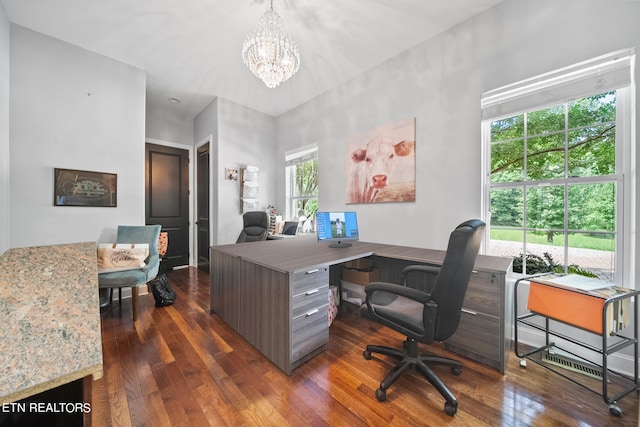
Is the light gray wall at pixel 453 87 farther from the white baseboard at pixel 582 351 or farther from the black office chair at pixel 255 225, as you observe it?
the black office chair at pixel 255 225

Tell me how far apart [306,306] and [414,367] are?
2.64 ft

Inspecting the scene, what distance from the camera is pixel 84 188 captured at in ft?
9.14

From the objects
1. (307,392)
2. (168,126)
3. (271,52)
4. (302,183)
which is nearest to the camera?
(307,392)

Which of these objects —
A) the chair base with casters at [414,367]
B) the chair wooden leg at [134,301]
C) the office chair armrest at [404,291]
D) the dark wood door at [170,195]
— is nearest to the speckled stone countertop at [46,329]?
the office chair armrest at [404,291]

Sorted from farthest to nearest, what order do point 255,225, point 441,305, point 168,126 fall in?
1. point 168,126
2. point 255,225
3. point 441,305

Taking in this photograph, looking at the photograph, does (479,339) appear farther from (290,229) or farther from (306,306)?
(290,229)

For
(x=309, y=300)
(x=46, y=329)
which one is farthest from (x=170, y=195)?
(x=46, y=329)

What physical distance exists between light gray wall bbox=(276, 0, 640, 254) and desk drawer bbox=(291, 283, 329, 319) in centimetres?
141

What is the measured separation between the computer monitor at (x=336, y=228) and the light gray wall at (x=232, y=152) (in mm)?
2345

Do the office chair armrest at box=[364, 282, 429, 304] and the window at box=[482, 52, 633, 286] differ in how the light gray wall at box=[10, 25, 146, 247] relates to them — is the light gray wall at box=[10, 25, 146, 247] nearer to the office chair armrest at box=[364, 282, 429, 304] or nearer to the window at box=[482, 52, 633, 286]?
the office chair armrest at box=[364, 282, 429, 304]

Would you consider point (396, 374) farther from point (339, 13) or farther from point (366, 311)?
point (339, 13)

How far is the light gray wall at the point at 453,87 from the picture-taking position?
70.4 inches

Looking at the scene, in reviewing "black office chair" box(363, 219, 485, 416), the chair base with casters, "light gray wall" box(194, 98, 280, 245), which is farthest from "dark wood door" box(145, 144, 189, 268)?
"black office chair" box(363, 219, 485, 416)

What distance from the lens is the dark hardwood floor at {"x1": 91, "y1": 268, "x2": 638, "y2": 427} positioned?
50.8 inches
